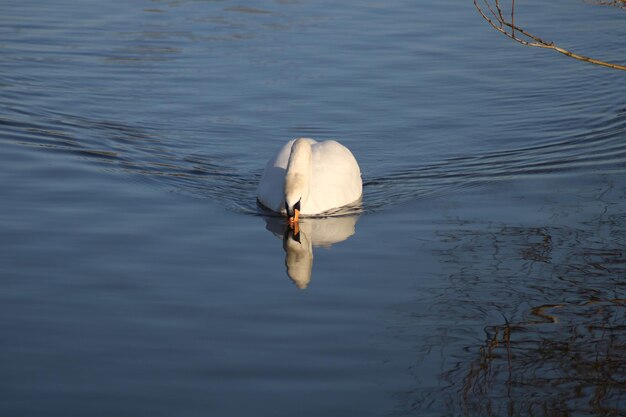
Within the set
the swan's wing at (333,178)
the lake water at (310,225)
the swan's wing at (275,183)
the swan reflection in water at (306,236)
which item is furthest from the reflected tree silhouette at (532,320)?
the swan's wing at (275,183)

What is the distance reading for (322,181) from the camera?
439 inches

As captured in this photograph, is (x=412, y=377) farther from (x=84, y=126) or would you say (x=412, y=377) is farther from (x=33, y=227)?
(x=84, y=126)

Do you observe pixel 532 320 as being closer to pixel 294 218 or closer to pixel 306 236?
pixel 306 236

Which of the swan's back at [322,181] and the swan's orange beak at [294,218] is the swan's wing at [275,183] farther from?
the swan's orange beak at [294,218]

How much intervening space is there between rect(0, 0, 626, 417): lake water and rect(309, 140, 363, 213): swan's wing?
25cm

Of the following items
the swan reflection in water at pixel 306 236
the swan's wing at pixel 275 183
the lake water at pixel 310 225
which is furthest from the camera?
the swan's wing at pixel 275 183

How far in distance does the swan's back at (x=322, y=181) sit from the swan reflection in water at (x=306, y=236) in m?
0.21

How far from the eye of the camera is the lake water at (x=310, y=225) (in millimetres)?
7012

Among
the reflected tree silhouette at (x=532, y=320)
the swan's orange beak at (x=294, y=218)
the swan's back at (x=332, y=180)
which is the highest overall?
the swan's back at (x=332, y=180)

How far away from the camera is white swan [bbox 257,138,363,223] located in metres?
10.6

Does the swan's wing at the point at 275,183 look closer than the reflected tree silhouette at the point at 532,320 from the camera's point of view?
No

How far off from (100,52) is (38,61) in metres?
1.06

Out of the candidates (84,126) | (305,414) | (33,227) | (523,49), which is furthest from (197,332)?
(523,49)

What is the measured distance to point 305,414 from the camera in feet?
21.3
